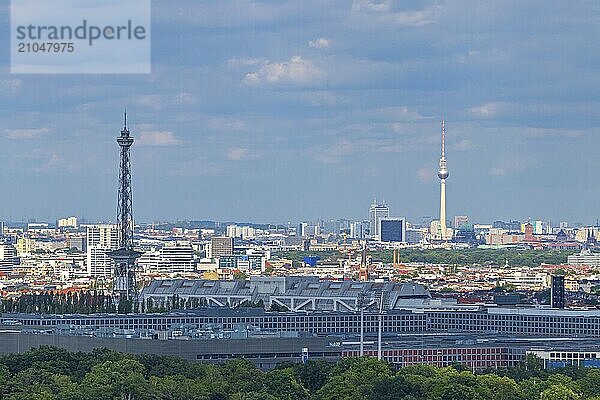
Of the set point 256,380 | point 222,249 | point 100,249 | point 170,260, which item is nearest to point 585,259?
point 222,249

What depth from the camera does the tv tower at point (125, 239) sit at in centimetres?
10806

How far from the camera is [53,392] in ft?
177

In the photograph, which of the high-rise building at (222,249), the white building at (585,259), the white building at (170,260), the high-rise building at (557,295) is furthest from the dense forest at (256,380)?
the high-rise building at (222,249)

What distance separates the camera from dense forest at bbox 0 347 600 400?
5306 centimetres

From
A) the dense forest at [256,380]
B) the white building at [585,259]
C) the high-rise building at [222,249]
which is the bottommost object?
the dense forest at [256,380]

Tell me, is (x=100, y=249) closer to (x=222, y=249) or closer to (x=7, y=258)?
(x=7, y=258)

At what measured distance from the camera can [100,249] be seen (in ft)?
582

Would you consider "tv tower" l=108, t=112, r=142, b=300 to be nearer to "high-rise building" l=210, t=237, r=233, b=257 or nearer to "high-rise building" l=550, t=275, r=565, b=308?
"high-rise building" l=550, t=275, r=565, b=308

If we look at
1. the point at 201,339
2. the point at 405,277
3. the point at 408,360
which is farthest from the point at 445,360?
the point at 405,277

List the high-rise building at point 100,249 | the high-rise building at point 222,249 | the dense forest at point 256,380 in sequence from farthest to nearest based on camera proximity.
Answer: the high-rise building at point 222,249 < the high-rise building at point 100,249 < the dense forest at point 256,380

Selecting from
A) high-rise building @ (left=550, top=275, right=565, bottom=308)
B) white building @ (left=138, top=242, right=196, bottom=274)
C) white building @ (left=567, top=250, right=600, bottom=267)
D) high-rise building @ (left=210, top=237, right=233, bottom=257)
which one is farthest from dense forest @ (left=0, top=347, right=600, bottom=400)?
high-rise building @ (left=210, top=237, right=233, bottom=257)

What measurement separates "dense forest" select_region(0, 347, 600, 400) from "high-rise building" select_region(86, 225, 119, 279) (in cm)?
8385

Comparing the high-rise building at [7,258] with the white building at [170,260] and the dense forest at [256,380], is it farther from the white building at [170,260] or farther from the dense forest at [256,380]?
the dense forest at [256,380]

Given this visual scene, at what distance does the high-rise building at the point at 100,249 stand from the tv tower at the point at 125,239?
100ft
